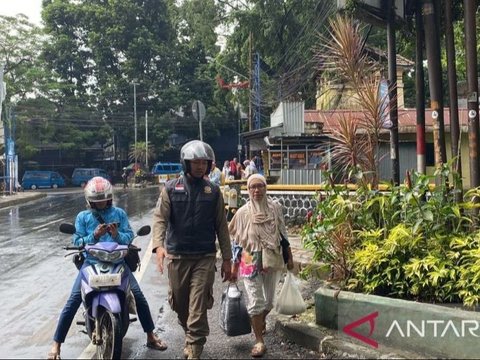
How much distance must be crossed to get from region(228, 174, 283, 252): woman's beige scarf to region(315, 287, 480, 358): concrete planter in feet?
2.49

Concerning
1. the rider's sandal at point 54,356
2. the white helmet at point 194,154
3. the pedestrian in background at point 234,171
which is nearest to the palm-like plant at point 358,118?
the white helmet at point 194,154

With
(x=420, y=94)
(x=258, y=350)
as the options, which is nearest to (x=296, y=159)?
(x=420, y=94)

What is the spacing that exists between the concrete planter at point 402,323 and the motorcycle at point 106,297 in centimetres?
186

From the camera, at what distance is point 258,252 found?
480 centimetres

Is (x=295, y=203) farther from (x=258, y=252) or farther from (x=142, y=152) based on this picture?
(x=142, y=152)

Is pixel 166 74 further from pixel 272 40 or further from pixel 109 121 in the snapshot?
pixel 272 40

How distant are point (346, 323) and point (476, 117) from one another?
9.13 feet

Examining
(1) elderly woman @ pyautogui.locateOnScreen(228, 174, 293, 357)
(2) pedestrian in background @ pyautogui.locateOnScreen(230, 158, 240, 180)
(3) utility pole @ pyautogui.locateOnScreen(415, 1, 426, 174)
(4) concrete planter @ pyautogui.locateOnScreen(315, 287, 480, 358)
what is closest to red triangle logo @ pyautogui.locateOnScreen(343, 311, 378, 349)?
(4) concrete planter @ pyautogui.locateOnScreen(315, 287, 480, 358)

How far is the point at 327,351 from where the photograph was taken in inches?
180

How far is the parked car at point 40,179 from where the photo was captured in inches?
1594

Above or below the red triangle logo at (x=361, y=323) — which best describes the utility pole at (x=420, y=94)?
above

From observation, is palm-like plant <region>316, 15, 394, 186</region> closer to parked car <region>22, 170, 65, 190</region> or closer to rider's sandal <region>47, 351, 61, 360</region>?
rider's sandal <region>47, 351, 61, 360</region>

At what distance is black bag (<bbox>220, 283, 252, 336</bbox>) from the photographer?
4734 millimetres

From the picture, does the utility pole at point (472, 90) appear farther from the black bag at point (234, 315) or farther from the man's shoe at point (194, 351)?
the man's shoe at point (194, 351)
